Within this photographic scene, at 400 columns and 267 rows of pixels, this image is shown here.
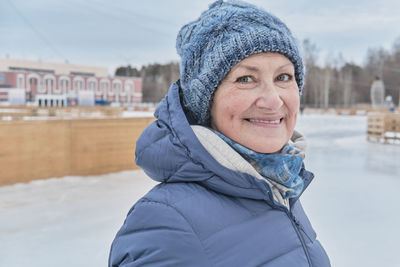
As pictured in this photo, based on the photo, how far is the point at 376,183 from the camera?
20.0 feet

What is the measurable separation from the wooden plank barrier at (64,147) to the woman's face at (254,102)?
221 inches

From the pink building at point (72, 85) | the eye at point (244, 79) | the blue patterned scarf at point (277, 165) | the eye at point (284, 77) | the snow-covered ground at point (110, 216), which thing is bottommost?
the snow-covered ground at point (110, 216)

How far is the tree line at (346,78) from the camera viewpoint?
57.0 metres

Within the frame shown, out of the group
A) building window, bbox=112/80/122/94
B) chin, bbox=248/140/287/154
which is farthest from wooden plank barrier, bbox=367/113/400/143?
building window, bbox=112/80/122/94

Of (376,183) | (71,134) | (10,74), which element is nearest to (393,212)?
(376,183)

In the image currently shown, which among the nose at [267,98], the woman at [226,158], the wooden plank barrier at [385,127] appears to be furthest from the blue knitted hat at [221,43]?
the wooden plank barrier at [385,127]

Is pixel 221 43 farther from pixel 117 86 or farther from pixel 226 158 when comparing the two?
pixel 117 86

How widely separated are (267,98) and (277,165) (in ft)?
0.64

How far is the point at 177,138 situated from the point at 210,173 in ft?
0.42

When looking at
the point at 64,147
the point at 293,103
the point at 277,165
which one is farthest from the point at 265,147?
the point at 64,147

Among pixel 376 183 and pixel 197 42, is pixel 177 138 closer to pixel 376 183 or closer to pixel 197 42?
pixel 197 42

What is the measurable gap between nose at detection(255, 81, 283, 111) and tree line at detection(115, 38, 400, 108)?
177 feet

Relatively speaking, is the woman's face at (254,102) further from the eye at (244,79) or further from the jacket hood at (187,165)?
the jacket hood at (187,165)

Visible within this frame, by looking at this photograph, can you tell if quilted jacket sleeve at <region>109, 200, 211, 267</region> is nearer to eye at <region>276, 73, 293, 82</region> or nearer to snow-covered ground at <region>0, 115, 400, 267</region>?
eye at <region>276, 73, 293, 82</region>
